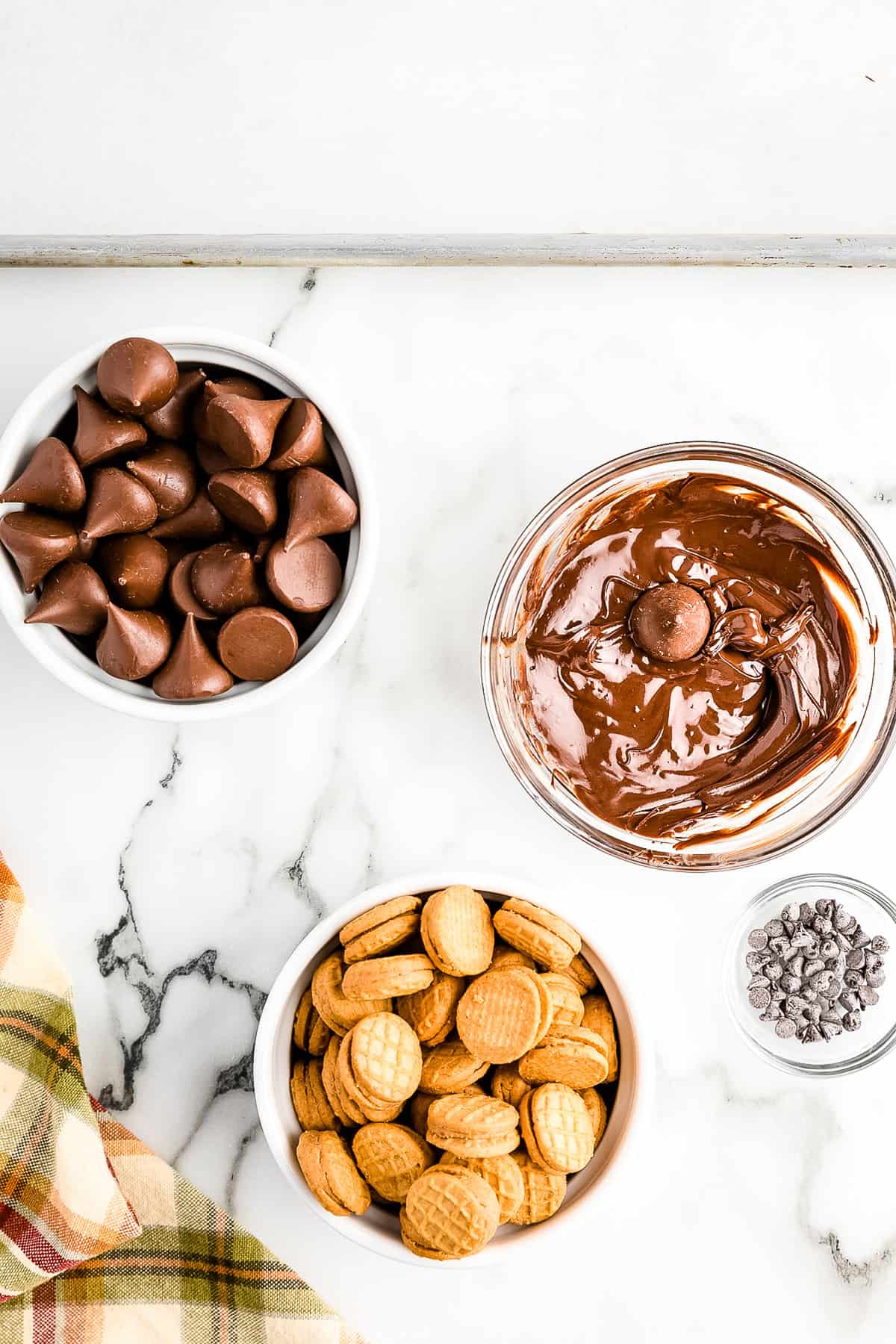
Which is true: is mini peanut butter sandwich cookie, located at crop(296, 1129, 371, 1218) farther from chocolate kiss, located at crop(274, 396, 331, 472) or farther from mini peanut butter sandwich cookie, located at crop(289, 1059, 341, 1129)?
chocolate kiss, located at crop(274, 396, 331, 472)

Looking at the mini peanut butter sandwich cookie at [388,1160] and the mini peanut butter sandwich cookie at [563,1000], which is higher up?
the mini peanut butter sandwich cookie at [563,1000]

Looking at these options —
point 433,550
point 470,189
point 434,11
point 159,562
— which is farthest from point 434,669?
point 434,11

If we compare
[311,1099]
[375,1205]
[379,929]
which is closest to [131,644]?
[379,929]

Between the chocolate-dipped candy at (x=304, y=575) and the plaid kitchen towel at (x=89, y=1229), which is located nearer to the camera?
the chocolate-dipped candy at (x=304, y=575)

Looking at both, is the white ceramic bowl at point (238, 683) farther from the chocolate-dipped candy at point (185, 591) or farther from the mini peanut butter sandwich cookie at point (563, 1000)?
the mini peanut butter sandwich cookie at point (563, 1000)

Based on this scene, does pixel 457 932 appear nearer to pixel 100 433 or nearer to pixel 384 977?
pixel 384 977

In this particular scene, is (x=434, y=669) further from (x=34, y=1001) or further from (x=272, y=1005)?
(x=34, y=1001)

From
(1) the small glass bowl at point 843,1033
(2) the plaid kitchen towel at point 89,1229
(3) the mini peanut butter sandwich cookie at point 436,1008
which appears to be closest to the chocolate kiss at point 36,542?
(2) the plaid kitchen towel at point 89,1229
